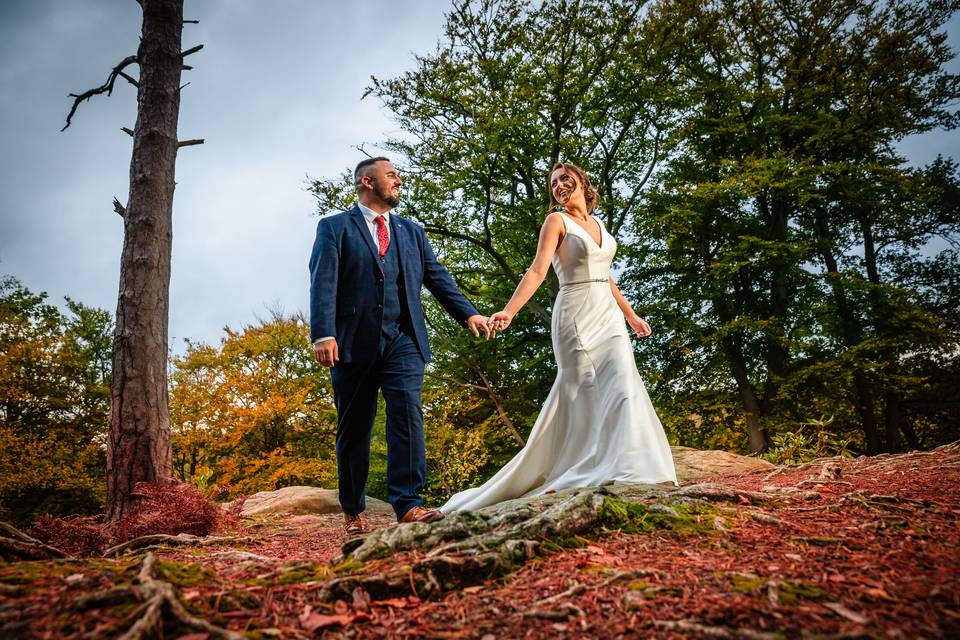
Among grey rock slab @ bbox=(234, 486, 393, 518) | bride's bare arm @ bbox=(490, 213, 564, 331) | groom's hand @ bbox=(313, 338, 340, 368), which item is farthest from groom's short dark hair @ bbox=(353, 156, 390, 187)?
grey rock slab @ bbox=(234, 486, 393, 518)

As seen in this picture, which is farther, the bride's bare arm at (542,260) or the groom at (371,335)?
the bride's bare arm at (542,260)

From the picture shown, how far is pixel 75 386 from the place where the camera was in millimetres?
18203

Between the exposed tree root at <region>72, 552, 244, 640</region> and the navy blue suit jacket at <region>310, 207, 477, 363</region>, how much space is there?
2.12 metres

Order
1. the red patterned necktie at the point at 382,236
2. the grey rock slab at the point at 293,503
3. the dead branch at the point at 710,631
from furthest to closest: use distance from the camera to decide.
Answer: the grey rock slab at the point at 293,503 < the red patterned necktie at the point at 382,236 < the dead branch at the point at 710,631

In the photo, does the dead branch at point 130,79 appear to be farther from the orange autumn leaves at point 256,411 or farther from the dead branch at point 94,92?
the orange autumn leaves at point 256,411

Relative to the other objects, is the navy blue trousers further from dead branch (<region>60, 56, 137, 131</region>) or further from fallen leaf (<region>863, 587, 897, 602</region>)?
dead branch (<region>60, 56, 137, 131</region>)

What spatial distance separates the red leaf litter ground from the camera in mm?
1343

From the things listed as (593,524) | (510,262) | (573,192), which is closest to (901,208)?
(510,262)

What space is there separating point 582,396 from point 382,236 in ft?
6.84

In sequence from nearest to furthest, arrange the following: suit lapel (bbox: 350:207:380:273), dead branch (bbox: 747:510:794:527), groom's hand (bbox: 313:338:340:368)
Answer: dead branch (bbox: 747:510:794:527), groom's hand (bbox: 313:338:340:368), suit lapel (bbox: 350:207:380:273)

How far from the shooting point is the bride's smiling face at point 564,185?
4668mm

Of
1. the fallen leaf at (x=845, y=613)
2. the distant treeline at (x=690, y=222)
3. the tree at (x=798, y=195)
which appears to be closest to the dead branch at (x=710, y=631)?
the fallen leaf at (x=845, y=613)

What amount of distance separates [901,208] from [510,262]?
10569 mm

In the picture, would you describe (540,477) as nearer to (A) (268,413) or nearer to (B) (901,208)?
(A) (268,413)
